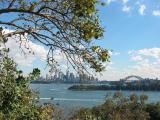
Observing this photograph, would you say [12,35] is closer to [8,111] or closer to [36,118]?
[8,111]

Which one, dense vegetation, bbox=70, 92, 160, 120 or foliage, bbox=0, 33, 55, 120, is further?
dense vegetation, bbox=70, 92, 160, 120

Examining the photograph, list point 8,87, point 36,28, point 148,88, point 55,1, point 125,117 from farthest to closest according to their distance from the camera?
point 148,88
point 125,117
point 8,87
point 36,28
point 55,1

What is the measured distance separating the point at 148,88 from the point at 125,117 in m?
130

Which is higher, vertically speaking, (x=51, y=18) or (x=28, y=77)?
(x=51, y=18)

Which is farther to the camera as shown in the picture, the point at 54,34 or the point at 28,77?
the point at 28,77

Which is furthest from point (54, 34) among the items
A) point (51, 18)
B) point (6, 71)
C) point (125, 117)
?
point (125, 117)

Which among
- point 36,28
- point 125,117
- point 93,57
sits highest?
point 36,28

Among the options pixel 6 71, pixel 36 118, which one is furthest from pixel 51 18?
pixel 36 118

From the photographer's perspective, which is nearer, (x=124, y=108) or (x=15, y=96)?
(x=15, y=96)

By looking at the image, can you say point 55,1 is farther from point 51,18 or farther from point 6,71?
point 6,71

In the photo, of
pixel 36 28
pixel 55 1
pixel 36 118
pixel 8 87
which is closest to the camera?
pixel 55 1

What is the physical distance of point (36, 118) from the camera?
1329 centimetres

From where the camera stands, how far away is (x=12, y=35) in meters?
11.2

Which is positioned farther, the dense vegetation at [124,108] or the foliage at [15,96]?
the dense vegetation at [124,108]
